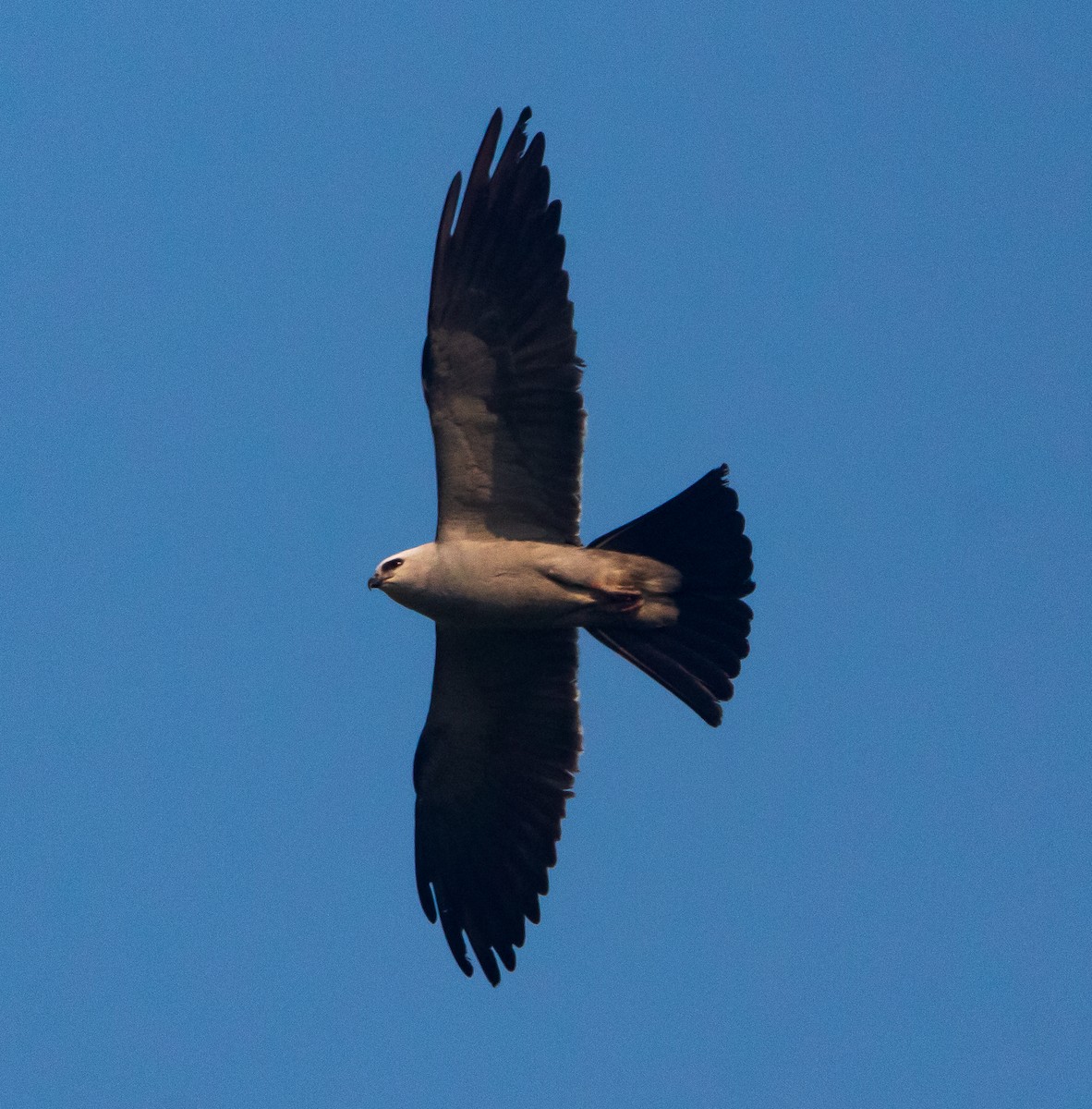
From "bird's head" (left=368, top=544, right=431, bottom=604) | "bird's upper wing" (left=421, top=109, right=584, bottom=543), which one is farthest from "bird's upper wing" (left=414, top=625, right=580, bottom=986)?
"bird's upper wing" (left=421, top=109, right=584, bottom=543)

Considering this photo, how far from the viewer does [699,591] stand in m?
11.3

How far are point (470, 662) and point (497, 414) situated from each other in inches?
65.6

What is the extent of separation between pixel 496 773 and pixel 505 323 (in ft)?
9.40

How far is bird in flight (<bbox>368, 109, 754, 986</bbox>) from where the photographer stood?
428 inches

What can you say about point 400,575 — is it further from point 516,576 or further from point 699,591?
point 699,591

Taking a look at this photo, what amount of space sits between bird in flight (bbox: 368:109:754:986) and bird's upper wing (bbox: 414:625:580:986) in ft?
0.04

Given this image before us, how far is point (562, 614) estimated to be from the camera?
1146 centimetres

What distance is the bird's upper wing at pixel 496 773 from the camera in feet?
38.8

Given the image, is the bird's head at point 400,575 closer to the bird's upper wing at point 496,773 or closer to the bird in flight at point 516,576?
the bird in flight at point 516,576

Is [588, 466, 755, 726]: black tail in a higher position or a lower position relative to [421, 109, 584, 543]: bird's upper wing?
lower

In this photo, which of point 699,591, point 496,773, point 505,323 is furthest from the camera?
point 496,773

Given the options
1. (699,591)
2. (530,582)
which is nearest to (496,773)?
(530,582)

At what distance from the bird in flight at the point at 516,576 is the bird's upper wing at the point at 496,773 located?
1 cm

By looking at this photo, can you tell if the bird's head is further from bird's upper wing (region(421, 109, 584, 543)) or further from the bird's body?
bird's upper wing (region(421, 109, 584, 543))
